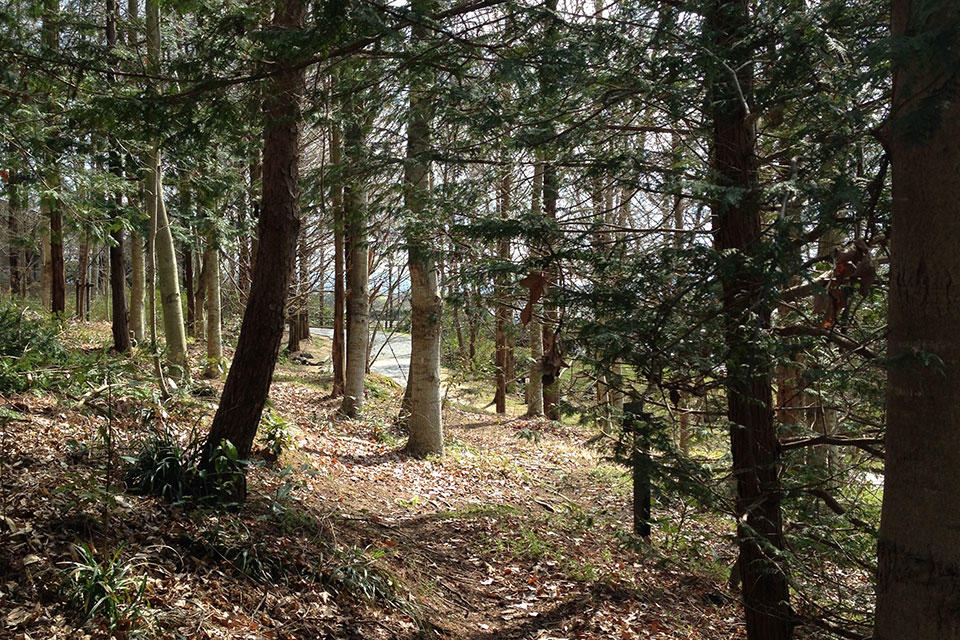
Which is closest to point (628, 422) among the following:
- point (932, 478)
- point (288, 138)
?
point (932, 478)

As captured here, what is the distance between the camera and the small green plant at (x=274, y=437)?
6852 millimetres

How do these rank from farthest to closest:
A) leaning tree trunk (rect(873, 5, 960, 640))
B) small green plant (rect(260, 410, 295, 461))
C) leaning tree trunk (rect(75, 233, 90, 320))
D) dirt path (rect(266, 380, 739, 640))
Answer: leaning tree trunk (rect(75, 233, 90, 320))
small green plant (rect(260, 410, 295, 461))
dirt path (rect(266, 380, 739, 640))
leaning tree trunk (rect(873, 5, 960, 640))

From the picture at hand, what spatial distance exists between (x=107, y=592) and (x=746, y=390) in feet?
12.8

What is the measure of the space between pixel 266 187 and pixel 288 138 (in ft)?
1.45

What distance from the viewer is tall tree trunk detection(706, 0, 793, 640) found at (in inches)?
149

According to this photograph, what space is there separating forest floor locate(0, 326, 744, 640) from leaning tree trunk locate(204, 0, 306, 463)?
72 centimetres

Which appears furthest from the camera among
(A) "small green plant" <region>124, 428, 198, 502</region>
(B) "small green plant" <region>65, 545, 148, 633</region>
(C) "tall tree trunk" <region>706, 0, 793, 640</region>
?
(A) "small green plant" <region>124, 428, 198, 502</region>

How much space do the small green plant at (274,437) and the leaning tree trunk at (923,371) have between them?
582 centimetres

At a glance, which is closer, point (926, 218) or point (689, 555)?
point (926, 218)

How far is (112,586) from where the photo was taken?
3.33m

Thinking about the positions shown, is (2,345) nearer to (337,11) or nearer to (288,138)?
(288,138)

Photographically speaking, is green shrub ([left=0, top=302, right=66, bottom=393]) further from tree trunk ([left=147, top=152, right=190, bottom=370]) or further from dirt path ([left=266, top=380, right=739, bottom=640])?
dirt path ([left=266, top=380, right=739, bottom=640])

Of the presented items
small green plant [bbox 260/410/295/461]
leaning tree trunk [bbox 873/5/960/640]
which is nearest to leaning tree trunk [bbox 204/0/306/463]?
small green plant [bbox 260/410/295/461]

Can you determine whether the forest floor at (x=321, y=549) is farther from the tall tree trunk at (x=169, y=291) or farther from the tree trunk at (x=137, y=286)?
the tree trunk at (x=137, y=286)
